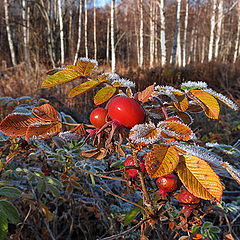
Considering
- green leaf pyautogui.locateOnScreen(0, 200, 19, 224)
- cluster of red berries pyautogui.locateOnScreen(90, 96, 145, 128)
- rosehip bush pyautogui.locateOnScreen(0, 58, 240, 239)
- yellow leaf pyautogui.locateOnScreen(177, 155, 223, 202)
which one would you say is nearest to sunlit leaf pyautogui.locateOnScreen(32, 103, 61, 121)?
rosehip bush pyautogui.locateOnScreen(0, 58, 240, 239)

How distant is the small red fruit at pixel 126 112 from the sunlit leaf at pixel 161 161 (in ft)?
0.17

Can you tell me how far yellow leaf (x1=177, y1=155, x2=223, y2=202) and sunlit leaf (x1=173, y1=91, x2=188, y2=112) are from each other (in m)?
0.09

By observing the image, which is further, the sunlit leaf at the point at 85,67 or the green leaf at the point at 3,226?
the green leaf at the point at 3,226

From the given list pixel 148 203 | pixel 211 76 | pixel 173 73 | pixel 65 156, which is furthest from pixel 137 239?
pixel 211 76

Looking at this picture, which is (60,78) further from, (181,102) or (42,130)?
(181,102)

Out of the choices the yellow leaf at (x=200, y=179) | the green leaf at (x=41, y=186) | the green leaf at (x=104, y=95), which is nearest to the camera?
the yellow leaf at (x=200, y=179)

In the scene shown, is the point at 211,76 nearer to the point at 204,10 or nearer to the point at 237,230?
the point at 237,230

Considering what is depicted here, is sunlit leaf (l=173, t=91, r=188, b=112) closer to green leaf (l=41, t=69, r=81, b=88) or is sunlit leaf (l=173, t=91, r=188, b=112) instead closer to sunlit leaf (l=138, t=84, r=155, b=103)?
sunlit leaf (l=138, t=84, r=155, b=103)

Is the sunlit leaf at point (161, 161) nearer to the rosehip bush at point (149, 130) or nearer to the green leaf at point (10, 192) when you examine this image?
the rosehip bush at point (149, 130)

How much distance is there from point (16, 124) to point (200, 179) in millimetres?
307

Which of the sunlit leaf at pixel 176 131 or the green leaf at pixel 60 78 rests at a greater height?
the green leaf at pixel 60 78

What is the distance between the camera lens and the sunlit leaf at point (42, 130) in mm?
332

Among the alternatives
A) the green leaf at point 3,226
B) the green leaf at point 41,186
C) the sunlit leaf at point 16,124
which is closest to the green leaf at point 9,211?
the green leaf at point 3,226

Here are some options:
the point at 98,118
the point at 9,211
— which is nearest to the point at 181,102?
the point at 98,118
